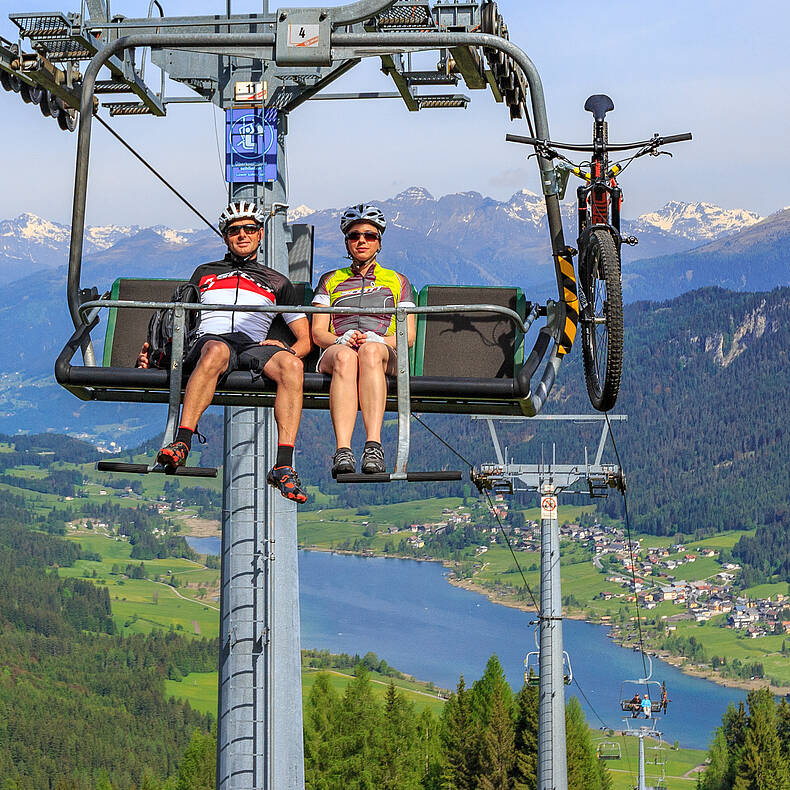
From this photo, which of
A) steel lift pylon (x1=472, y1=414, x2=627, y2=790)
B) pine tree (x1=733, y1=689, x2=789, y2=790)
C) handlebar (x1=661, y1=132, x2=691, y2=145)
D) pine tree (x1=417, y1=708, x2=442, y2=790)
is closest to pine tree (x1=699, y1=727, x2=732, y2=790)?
pine tree (x1=733, y1=689, x2=789, y2=790)

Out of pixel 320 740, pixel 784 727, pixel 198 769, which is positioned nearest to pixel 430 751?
pixel 320 740

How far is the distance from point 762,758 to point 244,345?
50761 millimetres

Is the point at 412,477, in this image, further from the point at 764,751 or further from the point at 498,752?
the point at 764,751

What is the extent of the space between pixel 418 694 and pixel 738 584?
67.0 m

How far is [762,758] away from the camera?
2115 inches

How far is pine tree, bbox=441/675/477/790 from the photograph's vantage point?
5059 centimetres

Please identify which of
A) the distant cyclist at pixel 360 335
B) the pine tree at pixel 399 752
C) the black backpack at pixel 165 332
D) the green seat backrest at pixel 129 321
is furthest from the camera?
the pine tree at pixel 399 752

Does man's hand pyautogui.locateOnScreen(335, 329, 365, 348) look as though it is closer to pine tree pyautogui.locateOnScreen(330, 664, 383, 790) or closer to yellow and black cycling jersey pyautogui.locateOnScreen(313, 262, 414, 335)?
yellow and black cycling jersey pyautogui.locateOnScreen(313, 262, 414, 335)

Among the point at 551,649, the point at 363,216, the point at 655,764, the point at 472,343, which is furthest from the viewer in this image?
the point at 655,764

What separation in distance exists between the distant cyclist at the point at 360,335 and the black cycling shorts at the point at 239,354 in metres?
0.26

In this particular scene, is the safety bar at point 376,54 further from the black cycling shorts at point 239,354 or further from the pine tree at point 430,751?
the pine tree at point 430,751

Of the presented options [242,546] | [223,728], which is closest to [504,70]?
[242,546]

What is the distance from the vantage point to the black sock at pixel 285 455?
6.49 meters

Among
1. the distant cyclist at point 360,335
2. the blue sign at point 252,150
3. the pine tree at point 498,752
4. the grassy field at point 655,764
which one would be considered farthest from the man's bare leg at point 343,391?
the grassy field at point 655,764
